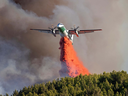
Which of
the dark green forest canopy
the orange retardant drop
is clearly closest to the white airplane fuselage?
the orange retardant drop

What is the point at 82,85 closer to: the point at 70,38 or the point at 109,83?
the point at 109,83

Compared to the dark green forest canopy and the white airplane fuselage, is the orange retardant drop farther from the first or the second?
the dark green forest canopy

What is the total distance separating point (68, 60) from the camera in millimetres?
130125

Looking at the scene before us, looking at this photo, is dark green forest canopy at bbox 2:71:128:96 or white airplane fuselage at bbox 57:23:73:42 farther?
white airplane fuselage at bbox 57:23:73:42

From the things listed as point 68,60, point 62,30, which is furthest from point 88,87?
point 68,60

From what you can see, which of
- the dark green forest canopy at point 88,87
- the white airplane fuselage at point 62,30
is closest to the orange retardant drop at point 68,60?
the white airplane fuselage at point 62,30

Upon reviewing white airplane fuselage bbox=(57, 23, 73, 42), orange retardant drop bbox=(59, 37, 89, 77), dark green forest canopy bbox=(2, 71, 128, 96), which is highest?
white airplane fuselage bbox=(57, 23, 73, 42)

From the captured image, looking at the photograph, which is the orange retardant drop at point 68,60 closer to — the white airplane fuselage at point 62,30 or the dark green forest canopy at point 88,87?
the white airplane fuselage at point 62,30

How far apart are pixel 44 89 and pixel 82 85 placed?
54.6ft

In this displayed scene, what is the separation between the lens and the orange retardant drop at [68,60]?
124m

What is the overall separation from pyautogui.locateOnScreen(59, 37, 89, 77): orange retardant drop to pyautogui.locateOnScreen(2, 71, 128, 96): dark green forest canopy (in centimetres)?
1995

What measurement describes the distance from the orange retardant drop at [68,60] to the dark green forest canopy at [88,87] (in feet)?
65.5

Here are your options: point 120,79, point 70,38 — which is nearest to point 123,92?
point 120,79

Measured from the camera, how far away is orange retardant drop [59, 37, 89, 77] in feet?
408
